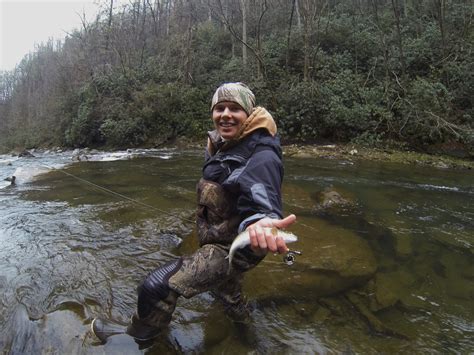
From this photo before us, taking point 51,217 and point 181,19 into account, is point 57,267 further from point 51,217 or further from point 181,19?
point 181,19

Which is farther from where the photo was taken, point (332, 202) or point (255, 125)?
point (332, 202)

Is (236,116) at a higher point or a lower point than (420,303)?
higher

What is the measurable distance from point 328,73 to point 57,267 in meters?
15.7

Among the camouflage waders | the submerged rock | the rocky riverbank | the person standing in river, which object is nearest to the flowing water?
the submerged rock

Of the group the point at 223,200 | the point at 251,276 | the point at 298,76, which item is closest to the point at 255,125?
the point at 223,200

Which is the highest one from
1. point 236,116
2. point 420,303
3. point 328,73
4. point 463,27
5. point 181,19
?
point 181,19

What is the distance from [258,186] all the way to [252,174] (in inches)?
4.1

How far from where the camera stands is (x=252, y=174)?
204 cm

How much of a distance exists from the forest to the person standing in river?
12207 mm

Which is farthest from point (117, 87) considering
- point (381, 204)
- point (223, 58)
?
point (381, 204)

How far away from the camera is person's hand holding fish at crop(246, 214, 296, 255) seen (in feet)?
5.33

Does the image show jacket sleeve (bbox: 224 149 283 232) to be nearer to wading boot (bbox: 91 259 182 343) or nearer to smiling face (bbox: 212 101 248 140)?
smiling face (bbox: 212 101 248 140)

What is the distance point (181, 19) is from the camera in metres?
25.7

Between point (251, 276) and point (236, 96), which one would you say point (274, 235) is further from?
point (251, 276)
